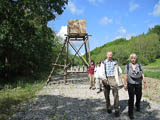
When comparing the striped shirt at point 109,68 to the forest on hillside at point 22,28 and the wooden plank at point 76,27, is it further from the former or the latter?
the forest on hillside at point 22,28

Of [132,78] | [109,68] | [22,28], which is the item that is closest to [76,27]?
[22,28]

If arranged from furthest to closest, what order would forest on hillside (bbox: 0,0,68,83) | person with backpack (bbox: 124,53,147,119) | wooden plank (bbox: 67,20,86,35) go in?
wooden plank (bbox: 67,20,86,35) < forest on hillside (bbox: 0,0,68,83) < person with backpack (bbox: 124,53,147,119)

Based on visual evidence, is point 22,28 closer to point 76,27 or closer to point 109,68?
point 76,27

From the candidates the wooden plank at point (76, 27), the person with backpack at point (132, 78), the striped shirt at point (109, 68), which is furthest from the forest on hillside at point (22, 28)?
the person with backpack at point (132, 78)

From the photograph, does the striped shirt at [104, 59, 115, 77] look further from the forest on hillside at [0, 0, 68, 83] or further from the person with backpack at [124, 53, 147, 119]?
the forest on hillside at [0, 0, 68, 83]

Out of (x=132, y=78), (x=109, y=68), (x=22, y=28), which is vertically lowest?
(x=132, y=78)

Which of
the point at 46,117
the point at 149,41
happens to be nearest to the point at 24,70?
the point at 46,117

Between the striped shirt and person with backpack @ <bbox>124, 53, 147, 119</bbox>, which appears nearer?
person with backpack @ <bbox>124, 53, 147, 119</bbox>

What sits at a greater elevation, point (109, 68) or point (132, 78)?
point (109, 68)

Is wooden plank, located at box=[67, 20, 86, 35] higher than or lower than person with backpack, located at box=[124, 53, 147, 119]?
higher

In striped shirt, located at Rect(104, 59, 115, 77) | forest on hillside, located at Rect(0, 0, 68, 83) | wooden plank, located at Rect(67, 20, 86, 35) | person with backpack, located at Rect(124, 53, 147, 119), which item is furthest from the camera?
wooden plank, located at Rect(67, 20, 86, 35)

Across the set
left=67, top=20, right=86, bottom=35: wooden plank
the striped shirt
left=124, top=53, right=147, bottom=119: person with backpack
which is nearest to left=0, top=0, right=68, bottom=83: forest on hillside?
left=67, top=20, right=86, bottom=35: wooden plank

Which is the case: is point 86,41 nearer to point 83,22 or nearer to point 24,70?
point 83,22

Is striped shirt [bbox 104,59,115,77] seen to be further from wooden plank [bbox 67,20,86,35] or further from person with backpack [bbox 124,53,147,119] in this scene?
wooden plank [bbox 67,20,86,35]
